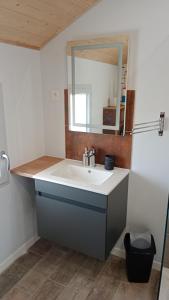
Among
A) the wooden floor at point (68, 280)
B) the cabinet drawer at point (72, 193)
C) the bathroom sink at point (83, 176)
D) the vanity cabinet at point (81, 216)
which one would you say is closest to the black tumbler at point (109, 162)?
the bathroom sink at point (83, 176)

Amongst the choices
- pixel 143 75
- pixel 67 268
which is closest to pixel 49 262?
pixel 67 268

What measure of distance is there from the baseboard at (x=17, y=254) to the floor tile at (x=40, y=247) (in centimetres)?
4

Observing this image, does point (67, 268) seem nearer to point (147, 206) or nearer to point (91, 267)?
point (91, 267)

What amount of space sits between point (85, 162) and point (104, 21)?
126 cm

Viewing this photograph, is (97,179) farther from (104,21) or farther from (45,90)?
(104,21)

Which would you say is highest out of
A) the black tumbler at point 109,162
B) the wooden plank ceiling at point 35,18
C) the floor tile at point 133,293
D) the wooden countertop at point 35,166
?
the wooden plank ceiling at point 35,18

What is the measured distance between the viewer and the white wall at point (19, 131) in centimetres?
200

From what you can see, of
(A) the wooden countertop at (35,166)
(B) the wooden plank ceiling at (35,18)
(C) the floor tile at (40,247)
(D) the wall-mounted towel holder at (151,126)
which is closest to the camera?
(B) the wooden plank ceiling at (35,18)

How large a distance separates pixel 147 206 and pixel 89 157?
705 millimetres

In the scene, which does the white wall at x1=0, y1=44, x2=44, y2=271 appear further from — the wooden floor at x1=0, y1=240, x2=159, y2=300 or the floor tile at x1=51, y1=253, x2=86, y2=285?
the floor tile at x1=51, y1=253, x2=86, y2=285

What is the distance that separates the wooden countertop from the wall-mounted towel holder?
0.88 m

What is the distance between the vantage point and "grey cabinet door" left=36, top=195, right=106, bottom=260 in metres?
1.77

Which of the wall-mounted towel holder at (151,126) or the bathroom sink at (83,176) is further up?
the wall-mounted towel holder at (151,126)

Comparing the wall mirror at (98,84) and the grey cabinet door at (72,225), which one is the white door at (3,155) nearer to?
the grey cabinet door at (72,225)
